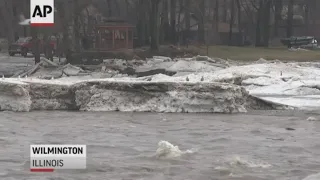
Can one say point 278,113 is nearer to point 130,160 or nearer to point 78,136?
point 78,136

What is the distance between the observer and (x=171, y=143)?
37.2ft

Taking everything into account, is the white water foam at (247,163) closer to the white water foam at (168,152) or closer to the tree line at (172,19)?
the white water foam at (168,152)

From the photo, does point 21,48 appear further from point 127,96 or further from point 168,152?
point 168,152

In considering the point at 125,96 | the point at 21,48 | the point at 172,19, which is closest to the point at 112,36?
the point at 172,19

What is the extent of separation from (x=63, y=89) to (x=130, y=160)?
6.81 m

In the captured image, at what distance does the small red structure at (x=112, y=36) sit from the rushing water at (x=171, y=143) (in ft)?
72.2

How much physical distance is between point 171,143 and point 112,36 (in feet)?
88.3

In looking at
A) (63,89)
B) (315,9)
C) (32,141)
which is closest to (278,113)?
(63,89)

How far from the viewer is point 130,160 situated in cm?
966

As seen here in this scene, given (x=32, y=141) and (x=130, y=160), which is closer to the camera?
(x=130, y=160)

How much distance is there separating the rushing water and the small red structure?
866 inches

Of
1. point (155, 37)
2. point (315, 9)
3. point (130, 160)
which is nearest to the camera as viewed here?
point (130, 160)

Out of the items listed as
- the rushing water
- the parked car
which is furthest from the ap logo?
the parked car

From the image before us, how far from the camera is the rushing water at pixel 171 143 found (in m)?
8.77
